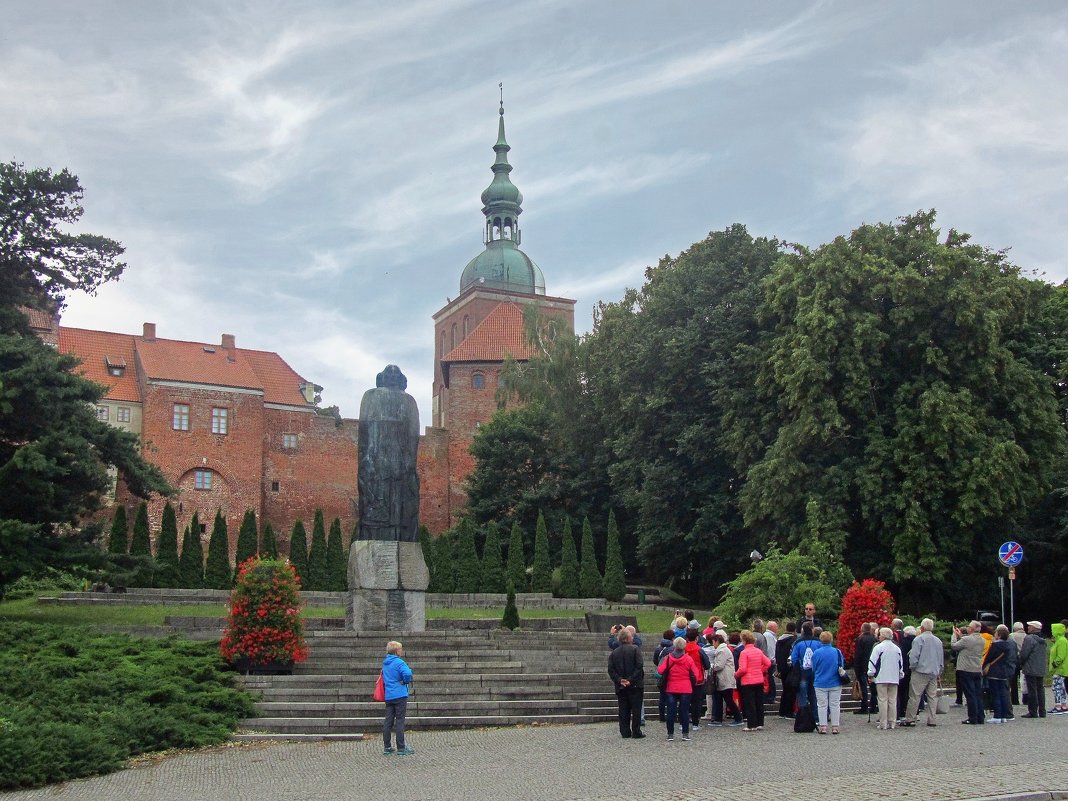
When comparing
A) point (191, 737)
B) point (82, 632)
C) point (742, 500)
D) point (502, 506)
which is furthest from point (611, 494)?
point (191, 737)

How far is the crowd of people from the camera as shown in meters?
13.8

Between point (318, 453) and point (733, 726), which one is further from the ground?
point (318, 453)

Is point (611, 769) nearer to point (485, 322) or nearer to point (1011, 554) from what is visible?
point (1011, 554)

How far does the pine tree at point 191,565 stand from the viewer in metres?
37.8

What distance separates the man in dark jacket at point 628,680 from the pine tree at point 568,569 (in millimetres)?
25659

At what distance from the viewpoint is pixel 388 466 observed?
20.5 m

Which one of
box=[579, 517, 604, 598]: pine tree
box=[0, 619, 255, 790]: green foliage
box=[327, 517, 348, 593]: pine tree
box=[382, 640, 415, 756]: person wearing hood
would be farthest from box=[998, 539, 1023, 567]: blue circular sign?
box=[327, 517, 348, 593]: pine tree

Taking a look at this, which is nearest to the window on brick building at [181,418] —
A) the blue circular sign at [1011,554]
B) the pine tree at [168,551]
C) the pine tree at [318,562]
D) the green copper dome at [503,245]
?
the pine tree at [168,551]

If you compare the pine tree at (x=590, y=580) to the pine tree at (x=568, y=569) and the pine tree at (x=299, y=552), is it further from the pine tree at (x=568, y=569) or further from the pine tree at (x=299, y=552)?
the pine tree at (x=299, y=552)

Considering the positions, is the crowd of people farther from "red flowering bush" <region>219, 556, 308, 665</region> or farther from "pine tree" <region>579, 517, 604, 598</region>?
"pine tree" <region>579, 517, 604, 598</region>

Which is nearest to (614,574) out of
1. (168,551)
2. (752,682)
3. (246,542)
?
(246,542)

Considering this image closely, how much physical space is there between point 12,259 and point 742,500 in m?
18.9

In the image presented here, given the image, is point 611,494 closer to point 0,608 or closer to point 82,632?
point 0,608

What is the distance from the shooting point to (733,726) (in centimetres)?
1495
